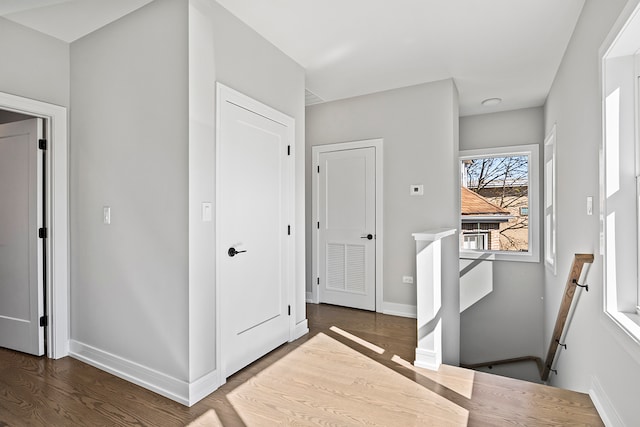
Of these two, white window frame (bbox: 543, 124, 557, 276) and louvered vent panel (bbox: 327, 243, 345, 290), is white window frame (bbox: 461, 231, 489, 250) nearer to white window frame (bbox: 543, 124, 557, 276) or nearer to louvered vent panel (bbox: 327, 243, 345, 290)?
white window frame (bbox: 543, 124, 557, 276)

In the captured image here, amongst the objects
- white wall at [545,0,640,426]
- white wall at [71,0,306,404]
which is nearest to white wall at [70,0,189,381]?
white wall at [71,0,306,404]

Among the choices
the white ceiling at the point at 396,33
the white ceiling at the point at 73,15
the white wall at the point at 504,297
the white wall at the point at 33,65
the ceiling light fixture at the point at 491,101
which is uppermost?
the white ceiling at the point at 396,33

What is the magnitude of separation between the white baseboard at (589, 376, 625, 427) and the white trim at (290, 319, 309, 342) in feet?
7.26

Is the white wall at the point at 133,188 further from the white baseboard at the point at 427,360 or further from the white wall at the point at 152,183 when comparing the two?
the white baseboard at the point at 427,360

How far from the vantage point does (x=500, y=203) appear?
517 centimetres

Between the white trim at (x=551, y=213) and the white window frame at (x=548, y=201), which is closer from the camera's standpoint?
the white trim at (x=551, y=213)

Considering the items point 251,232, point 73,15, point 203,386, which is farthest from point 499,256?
point 73,15

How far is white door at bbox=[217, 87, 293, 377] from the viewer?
8.25 ft

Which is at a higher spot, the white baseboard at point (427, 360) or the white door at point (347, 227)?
the white door at point (347, 227)

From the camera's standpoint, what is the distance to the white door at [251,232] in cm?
251

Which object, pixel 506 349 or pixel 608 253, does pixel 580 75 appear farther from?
pixel 506 349

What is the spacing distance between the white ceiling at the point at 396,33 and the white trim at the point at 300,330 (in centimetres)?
252

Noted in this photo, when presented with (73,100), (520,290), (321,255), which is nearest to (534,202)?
(520,290)

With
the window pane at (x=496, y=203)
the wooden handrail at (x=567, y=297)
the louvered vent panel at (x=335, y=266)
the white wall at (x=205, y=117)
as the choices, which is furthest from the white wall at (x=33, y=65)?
the window pane at (x=496, y=203)
